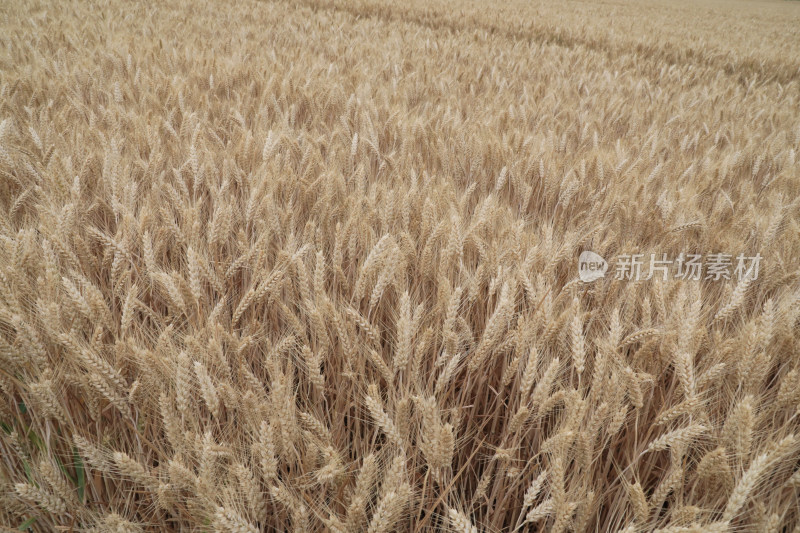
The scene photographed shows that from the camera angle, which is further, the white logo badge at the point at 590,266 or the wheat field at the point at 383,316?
the white logo badge at the point at 590,266

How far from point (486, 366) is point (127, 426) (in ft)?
2.27

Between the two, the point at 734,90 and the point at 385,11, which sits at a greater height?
the point at 385,11

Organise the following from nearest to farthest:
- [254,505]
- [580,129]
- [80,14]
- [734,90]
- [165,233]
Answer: [254,505] → [165,233] → [580,129] → [734,90] → [80,14]

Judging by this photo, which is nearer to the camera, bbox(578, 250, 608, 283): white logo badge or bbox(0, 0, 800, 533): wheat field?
bbox(0, 0, 800, 533): wheat field

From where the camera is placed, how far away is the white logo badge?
1.12 metres

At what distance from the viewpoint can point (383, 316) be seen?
43.2 inches

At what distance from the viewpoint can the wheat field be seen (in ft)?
2.18

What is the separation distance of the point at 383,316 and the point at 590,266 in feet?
1.80

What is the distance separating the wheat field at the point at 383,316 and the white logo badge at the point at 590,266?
0.10ft

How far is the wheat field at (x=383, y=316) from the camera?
2.18 feet

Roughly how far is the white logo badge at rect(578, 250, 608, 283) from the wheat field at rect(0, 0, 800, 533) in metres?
0.03

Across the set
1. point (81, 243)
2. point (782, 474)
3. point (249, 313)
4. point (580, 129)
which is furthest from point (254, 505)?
point (580, 129)

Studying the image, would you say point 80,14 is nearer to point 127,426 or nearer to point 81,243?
point 81,243

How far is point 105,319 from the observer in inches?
31.6
